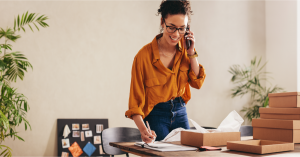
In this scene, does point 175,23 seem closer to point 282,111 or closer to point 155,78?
point 155,78

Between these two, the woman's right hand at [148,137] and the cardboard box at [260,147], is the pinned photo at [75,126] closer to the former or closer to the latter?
the woman's right hand at [148,137]

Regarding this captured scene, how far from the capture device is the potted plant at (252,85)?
4.54 m

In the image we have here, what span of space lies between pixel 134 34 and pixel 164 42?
94.6 inches

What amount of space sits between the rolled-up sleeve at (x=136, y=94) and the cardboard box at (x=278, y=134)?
0.70 m

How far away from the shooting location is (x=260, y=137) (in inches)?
58.5

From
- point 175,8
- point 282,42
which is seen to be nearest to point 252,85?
point 282,42

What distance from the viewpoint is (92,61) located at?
3.66 meters

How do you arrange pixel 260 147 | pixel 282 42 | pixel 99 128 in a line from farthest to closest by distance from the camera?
pixel 282 42 → pixel 99 128 → pixel 260 147

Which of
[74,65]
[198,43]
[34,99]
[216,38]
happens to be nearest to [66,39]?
[74,65]

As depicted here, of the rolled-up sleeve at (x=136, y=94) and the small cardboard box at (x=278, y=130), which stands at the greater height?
the rolled-up sleeve at (x=136, y=94)

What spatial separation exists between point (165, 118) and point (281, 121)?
2.14 ft

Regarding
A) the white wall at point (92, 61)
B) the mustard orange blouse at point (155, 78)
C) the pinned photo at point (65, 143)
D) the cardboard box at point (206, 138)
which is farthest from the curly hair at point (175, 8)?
the pinned photo at point (65, 143)

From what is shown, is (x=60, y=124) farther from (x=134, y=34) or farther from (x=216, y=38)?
(x=216, y=38)

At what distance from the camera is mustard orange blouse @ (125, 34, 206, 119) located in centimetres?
154
